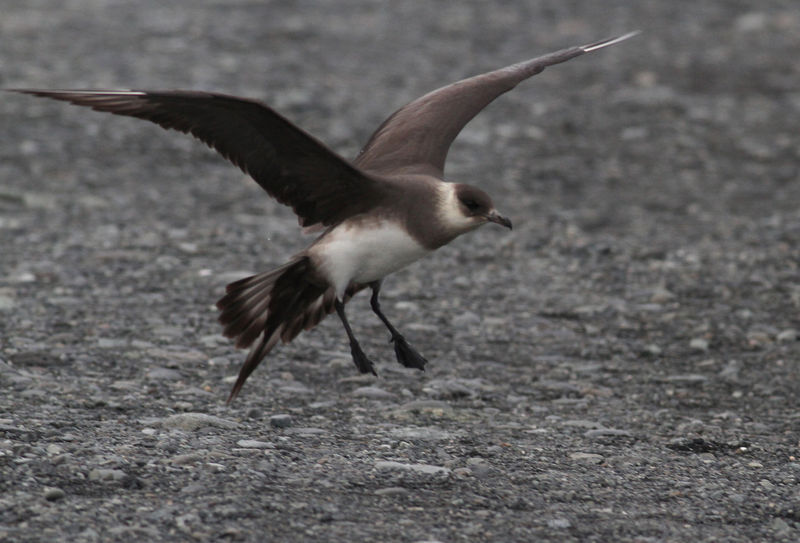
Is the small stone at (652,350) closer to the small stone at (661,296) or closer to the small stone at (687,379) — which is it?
the small stone at (687,379)

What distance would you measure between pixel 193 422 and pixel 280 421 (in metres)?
0.38

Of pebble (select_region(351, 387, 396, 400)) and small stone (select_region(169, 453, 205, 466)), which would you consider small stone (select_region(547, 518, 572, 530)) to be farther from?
pebble (select_region(351, 387, 396, 400))

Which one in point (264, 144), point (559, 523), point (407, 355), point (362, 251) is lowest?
point (559, 523)

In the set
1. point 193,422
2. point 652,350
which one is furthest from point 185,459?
point 652,350

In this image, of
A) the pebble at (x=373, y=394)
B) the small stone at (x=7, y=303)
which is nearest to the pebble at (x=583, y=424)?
the pebble at (x=373, y=394)

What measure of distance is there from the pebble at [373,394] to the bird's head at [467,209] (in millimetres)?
948

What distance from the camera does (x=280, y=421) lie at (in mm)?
5340

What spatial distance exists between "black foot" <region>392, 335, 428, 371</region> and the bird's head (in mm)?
756

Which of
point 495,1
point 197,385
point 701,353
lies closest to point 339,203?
point 197,385

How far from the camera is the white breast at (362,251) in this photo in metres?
5.36

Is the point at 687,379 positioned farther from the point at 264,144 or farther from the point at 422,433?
the point at 264,144

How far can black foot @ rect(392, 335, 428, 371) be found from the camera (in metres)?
5.89

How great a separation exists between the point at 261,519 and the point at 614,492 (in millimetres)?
1338

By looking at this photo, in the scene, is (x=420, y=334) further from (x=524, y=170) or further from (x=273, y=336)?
(x=524, y=170)
